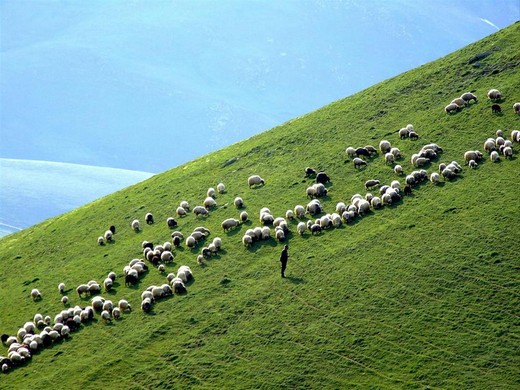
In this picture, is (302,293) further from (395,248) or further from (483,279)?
(483,279)

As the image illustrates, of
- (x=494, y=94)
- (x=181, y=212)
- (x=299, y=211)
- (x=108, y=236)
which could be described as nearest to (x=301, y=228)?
(x=299, y=211)

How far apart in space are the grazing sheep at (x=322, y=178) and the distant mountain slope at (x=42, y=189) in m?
104

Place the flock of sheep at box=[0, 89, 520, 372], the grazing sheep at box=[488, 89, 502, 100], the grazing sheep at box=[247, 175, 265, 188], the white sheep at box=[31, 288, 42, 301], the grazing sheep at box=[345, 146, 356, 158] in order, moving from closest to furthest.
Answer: the flock of sheep at box=[0, 89, 520, 372] < the white sheep at box=[31, 288, 42, 301] < the grazing sheep at box=[345, 146, 356, 158] < the grazing sheep at box=[247, 175, 265, 188] < the grazing sheep at box=[488, 89, 502, 100]

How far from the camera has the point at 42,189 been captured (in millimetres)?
171750

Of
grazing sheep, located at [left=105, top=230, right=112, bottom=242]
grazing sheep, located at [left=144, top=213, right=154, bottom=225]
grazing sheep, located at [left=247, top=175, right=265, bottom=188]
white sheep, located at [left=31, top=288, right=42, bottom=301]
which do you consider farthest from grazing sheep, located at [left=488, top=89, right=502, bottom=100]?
white sheep, located at [left=31, top=288, right=42, bottom=301]

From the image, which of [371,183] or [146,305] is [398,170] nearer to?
[371,183]

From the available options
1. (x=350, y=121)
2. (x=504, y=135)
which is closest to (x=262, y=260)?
(x=504, y=135)

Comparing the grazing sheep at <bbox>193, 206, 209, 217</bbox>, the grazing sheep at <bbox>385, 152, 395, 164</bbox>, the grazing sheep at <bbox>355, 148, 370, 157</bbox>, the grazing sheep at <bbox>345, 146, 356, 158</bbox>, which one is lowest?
the grazing sheep at <bbox>385, 152, 395, 164</bbox>

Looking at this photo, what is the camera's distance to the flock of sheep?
41156 millimetres

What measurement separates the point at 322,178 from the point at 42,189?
127901mm

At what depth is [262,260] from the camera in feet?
143

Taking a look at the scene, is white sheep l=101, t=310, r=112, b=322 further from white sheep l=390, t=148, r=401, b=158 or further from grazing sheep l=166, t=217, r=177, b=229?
white sheep l=390, t=148, r=401, b=158

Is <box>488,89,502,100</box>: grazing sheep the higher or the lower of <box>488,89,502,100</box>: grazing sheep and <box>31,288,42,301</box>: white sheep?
the higher

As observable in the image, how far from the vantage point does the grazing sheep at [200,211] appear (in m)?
52.7
